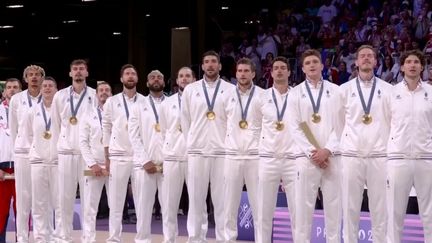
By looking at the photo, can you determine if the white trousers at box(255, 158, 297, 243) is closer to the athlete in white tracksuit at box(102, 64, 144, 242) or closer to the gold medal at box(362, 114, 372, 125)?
the gold medal at box(362, 114, 372, 125)

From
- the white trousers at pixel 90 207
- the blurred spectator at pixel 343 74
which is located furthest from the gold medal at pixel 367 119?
the blurred spectator at pixel 343 74

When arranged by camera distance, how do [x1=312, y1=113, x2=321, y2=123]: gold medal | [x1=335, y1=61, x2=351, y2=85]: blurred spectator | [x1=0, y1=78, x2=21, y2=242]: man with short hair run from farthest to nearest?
[x1=335, y1=61, x2=351, y2=85]: blurred spectator, [x1=0, y1=78, x2=21, y2=242]: man with short hair, [x1=312, y1=113, x2=321, y2=123]: gold medal

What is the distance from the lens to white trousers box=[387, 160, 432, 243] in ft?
35.8

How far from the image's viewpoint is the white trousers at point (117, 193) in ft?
43.2

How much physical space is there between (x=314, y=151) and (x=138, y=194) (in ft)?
9.90

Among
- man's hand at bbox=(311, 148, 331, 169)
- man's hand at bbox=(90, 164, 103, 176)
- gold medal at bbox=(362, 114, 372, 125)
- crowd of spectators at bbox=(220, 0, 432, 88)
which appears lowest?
man's hand at bbox=(90, 164, 103, 176)

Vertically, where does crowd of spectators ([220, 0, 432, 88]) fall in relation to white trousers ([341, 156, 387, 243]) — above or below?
above

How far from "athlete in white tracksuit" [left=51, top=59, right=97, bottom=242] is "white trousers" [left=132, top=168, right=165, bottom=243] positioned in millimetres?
880

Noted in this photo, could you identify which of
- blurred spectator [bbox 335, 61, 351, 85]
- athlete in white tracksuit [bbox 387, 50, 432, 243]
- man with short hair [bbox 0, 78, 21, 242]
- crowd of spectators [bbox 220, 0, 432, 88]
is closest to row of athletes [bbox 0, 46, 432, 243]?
athlete in white tracksuit [bbox 387, 50, 432, 243]

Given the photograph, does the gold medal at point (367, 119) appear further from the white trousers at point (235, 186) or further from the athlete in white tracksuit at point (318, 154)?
the white trousers at point (235, 186)

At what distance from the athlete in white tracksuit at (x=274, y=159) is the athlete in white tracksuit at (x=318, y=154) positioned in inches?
14.5

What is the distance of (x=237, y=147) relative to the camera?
40.1 ft

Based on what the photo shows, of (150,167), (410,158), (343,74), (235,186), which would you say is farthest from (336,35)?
(410,158)

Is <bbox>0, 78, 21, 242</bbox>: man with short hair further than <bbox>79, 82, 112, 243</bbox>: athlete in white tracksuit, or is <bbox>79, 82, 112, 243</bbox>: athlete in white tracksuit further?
<bbox>0, 78, 21, 242</bbox>: man with short hair
